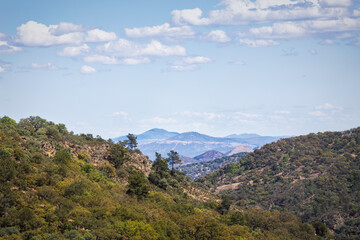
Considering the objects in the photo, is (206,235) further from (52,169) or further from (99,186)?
(52,169)

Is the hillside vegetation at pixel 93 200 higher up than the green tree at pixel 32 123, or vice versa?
the green tree at pixel 32 123

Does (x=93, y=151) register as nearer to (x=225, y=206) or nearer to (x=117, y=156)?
(x=117, y=156)

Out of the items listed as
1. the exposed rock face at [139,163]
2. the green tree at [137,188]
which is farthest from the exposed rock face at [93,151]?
the green tree at [137,188]

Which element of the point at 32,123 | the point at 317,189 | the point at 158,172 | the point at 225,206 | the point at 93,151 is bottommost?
the point at 317,189

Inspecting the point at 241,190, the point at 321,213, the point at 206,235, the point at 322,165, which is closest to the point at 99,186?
the point at 206,235

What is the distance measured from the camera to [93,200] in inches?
2404

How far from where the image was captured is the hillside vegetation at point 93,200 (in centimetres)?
4912

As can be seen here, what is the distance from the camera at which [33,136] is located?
3467 inches

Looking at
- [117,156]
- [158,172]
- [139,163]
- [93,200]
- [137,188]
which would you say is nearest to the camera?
[93,200]

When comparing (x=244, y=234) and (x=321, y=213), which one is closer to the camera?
(x=244, y=234)

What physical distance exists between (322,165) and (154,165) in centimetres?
10626

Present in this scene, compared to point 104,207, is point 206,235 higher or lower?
lower

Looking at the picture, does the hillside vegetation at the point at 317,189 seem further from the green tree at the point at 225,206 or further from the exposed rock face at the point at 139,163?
the exposed rock face at the point at 139,163

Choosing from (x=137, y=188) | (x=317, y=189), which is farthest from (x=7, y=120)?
(x=317, y=189)
